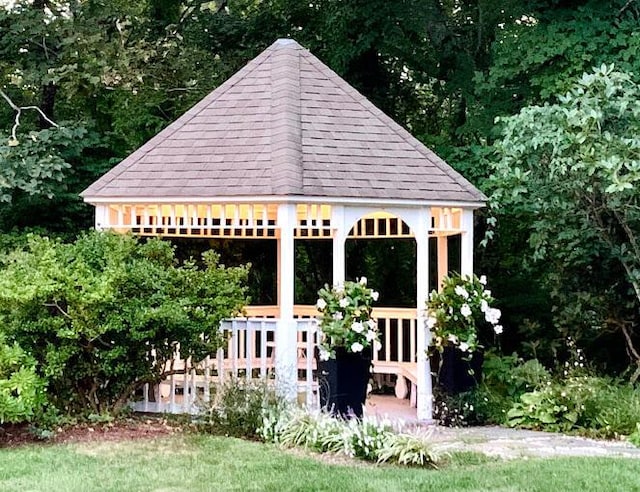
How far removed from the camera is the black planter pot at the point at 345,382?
8.20m

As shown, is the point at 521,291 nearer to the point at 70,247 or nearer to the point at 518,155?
the point at 518,155

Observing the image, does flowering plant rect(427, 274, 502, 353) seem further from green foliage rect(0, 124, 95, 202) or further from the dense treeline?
green foliage rect(0, 124, 95, 202)

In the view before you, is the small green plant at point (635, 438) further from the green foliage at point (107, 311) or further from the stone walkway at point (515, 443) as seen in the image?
the green foliage at point (107, 311)

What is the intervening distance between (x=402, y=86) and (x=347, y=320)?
8227mm

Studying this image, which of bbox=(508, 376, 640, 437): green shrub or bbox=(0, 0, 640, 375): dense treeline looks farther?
bbox=(0, 0, 640, 375): dense treeline

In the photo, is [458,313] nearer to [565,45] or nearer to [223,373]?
[223,373]

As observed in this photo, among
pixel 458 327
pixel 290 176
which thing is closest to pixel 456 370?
pixel 458 327

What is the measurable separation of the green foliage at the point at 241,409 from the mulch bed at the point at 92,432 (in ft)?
1.26

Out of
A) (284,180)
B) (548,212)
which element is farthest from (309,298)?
(284,180)

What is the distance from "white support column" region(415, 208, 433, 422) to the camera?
904 cm

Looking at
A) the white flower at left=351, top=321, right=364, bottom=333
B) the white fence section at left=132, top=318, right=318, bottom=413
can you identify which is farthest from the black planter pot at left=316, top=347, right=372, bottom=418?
the white fence section at left=132, top=318, right=318, bottom=413

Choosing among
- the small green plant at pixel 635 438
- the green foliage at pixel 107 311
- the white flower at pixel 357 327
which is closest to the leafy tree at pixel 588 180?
the small green plant at pixel 635 438

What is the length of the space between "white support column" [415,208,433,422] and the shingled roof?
0.35 m

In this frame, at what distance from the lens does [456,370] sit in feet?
29.3
